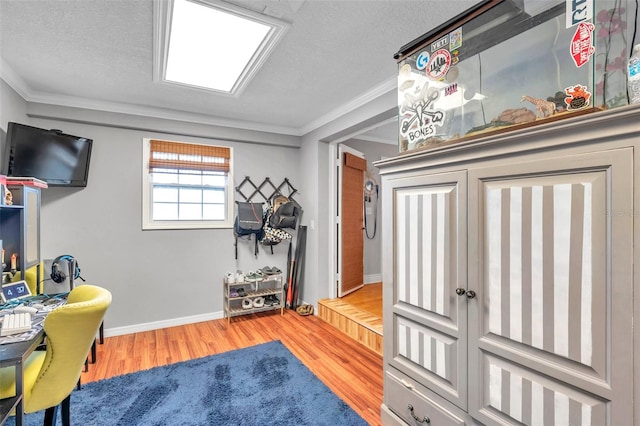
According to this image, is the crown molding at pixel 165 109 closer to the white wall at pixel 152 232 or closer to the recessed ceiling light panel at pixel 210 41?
the white wall at pixel 152 232

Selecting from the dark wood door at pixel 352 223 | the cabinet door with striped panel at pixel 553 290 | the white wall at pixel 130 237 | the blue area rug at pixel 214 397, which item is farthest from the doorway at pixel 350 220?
the cabinet door with striped panel at pixel 553 290

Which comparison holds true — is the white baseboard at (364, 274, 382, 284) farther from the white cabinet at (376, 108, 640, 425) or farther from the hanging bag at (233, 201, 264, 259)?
the white cabinet at (376, 108, 640, 425)

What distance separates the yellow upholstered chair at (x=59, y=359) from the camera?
1431mm

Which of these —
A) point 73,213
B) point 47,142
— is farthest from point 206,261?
point 47,142

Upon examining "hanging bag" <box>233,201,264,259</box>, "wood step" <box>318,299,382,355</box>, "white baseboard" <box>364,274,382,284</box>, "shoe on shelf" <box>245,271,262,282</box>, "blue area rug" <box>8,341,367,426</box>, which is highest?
"hanging bag" <box>233,201,264,259</box>

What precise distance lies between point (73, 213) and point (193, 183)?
4.05 ft

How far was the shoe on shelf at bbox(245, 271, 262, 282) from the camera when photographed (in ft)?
12.5

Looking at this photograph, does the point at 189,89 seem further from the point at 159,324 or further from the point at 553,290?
the point at 553,290

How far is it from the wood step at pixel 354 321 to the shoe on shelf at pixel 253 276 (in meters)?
0.85

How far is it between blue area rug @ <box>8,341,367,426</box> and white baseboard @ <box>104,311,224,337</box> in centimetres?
106

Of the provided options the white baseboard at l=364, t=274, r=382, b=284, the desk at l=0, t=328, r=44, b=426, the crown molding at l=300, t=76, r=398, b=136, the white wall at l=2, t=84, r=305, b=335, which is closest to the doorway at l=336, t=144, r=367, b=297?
the white baseboard at l=364, t=274, r=382, b=284

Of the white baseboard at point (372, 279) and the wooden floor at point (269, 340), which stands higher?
the white baseboard at point (372, 279)

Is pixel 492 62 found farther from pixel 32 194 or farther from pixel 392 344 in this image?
pixel 32 194

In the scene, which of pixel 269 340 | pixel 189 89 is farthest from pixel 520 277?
pixel 189 89
